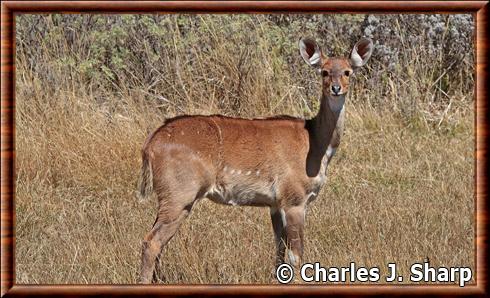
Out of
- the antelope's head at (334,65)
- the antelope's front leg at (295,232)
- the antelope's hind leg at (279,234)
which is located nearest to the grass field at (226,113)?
the antelope's hind leg at (279,234)

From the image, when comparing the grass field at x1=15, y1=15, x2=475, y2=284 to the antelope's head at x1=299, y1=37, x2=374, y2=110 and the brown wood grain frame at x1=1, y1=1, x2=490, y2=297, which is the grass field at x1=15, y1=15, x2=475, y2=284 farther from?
the antelope's head at x1=299, y1=37, x2=374, y2=110

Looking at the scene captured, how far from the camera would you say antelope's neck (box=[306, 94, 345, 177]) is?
728cm

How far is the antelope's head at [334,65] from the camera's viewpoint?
7121 millimetres

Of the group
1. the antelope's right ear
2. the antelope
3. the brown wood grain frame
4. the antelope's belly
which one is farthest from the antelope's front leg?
the antelope's right ear

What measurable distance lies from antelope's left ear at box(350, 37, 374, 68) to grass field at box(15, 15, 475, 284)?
122 centimetres

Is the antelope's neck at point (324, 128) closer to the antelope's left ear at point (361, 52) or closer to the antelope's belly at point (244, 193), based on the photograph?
the antelope's left ear at point (361, 52)

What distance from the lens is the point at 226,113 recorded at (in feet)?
34.4

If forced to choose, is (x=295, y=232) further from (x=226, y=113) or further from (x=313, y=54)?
(x=226, y=113)

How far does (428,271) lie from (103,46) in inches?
215

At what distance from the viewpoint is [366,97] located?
10.8 metres

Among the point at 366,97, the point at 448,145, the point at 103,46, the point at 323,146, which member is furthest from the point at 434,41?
the point at 323,146

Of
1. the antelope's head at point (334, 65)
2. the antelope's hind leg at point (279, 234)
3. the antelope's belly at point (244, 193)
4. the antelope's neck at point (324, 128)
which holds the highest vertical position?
the antelope's head at point (334, 65)

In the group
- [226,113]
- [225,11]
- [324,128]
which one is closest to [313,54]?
[324,128]

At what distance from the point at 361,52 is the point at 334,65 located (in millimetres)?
403
